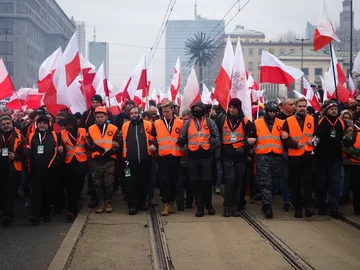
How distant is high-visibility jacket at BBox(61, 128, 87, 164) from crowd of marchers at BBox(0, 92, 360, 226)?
0.7 inches

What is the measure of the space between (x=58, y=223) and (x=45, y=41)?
3185 inches

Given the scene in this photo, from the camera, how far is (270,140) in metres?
9.55

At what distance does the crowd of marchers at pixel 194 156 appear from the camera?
9305 millimetres

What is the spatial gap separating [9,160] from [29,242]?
175 centimetres

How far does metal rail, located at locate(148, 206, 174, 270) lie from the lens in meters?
6.82

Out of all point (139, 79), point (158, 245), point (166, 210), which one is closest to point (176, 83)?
point (139, 79)

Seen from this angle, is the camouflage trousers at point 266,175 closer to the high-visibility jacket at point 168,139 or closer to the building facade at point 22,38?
the high-visibility jacket at point 168,139

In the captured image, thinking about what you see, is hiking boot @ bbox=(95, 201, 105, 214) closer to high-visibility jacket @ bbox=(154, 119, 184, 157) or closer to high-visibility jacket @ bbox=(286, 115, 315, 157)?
high-visibility jacket @ bbox=(154, 119, 184, 157)

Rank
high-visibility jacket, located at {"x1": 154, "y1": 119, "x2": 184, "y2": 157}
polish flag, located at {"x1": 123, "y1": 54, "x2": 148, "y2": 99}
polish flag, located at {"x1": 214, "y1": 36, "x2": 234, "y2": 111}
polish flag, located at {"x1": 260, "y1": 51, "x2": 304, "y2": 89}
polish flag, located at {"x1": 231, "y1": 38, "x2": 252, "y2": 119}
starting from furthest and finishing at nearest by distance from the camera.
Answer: polish flag, located at {"x1": 123, "y1": 54, "x2": 148, "y2": 99}, polish flag, located at {"x1": 260, "y1": 51, "x2": 304, "y2": 89}, polish flag, located at {"x1": 214, "y1": 36, "x2": 234, "y2": 111}, polish flag, located at {"x1": 231, "y1": 38, "x2": 252, "y2": 119}, high-visibility jacket, located at {"x1": 154, "y1": 119, "x2": 184, "y2": 157}

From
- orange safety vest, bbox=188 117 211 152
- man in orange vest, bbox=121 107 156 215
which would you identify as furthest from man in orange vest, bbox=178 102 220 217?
man in orange vest, bbox=121 107 156 215

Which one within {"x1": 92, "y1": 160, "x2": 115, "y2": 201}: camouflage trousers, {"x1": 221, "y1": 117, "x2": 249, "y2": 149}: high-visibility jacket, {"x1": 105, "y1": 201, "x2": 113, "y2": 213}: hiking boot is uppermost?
{"x1": 221, "y1": 117, "x2": 249, "y2": 149}: high-visibility jacket

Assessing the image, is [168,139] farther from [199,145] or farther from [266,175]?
[266,175]

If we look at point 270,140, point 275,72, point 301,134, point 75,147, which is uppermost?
point 275,72

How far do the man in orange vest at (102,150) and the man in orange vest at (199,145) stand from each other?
1201mm
